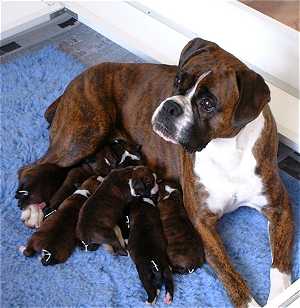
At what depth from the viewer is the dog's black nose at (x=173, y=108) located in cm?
263

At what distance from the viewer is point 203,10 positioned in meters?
3.83

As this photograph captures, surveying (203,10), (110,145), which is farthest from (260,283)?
(203,10)

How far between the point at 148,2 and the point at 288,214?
5.18ft

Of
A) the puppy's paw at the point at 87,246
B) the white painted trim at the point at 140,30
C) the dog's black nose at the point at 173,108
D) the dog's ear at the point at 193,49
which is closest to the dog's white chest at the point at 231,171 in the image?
the dog's black nose at the point at 173,108

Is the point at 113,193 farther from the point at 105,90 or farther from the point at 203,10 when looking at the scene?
the point at 203,10

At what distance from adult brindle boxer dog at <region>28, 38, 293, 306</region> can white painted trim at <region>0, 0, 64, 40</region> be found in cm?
58

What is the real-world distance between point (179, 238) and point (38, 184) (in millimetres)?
698

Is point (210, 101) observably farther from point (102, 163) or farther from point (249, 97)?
point (102, 163)

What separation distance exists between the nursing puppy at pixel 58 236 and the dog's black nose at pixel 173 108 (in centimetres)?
66

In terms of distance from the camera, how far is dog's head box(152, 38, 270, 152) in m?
2.57

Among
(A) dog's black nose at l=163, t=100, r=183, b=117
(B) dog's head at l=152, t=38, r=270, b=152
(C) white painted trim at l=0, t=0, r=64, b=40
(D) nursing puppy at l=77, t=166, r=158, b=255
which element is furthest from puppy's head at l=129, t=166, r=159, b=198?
(C) white painted trim at l=0, t=0, r=64, b=40

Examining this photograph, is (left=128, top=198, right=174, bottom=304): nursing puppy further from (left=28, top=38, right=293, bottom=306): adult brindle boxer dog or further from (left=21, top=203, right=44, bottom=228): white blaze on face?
(left=21, top=203, right=44, bottom=228): white blaze on face

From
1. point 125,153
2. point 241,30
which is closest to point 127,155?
point 125,153

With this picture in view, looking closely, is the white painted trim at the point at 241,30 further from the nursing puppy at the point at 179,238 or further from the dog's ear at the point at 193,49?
the nursing puppy at the point at 179,238
